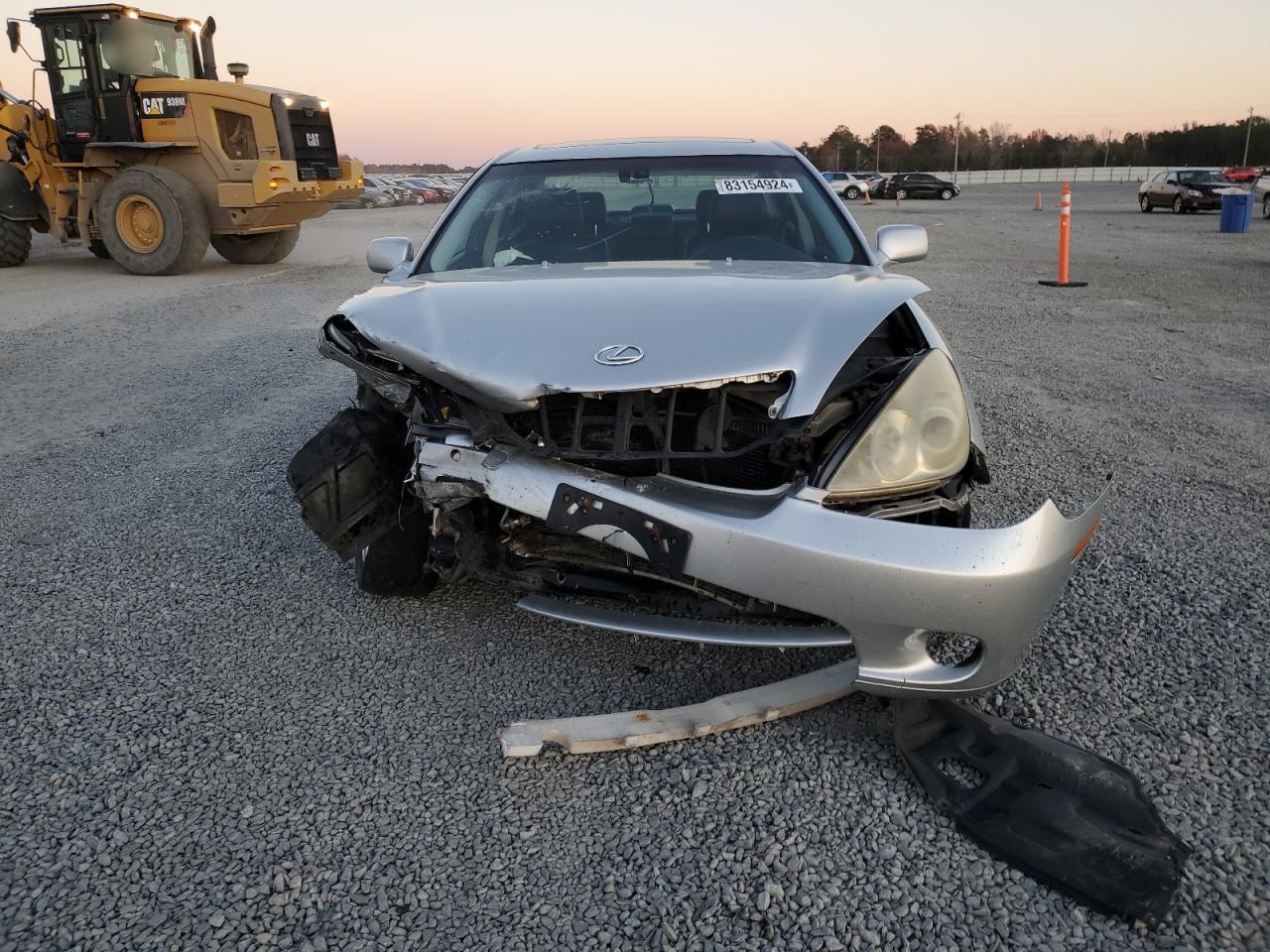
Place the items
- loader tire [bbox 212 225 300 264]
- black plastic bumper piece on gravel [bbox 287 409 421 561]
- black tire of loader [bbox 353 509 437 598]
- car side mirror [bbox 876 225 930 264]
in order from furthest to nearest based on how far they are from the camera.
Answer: loader tire [bbox 212 225 300 264] → car side mirror [bbox 876 225 930 264] → black tire of loader [bbox 353 509 437 598] → black plastic bumper piece on gravel [bbox 287 409 421 561]

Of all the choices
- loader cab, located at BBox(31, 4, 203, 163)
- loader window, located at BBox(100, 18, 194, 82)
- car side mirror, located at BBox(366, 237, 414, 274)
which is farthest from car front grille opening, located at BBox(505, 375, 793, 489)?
loader window, located at BBox(100, 18, 194, 82)

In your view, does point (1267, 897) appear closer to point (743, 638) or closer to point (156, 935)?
point (743, 638)

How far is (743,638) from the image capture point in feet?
7.58

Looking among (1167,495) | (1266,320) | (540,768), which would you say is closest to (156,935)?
(540,768)

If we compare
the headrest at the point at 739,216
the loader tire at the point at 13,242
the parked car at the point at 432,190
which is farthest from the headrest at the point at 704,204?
the parked car at the point at 432,190

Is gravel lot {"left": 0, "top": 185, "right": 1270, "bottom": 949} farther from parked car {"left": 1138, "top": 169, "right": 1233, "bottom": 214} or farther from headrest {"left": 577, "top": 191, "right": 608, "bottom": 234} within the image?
parked car {"left": 1138, "top": 169, "right": 1233, "bottom": 214}

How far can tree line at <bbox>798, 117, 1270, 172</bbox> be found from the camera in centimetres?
7469

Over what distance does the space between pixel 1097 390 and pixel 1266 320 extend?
3.91 metres

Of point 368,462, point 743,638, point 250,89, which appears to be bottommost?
point 743,638

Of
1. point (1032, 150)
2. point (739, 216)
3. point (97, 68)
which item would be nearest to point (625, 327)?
point (739, 216)

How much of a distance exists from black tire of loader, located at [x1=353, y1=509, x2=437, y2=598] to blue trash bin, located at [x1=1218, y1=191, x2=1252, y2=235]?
21.0m

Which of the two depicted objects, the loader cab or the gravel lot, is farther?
the loader cab

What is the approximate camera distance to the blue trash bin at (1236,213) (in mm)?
18891

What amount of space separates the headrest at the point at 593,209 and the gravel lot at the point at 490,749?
157 cm
